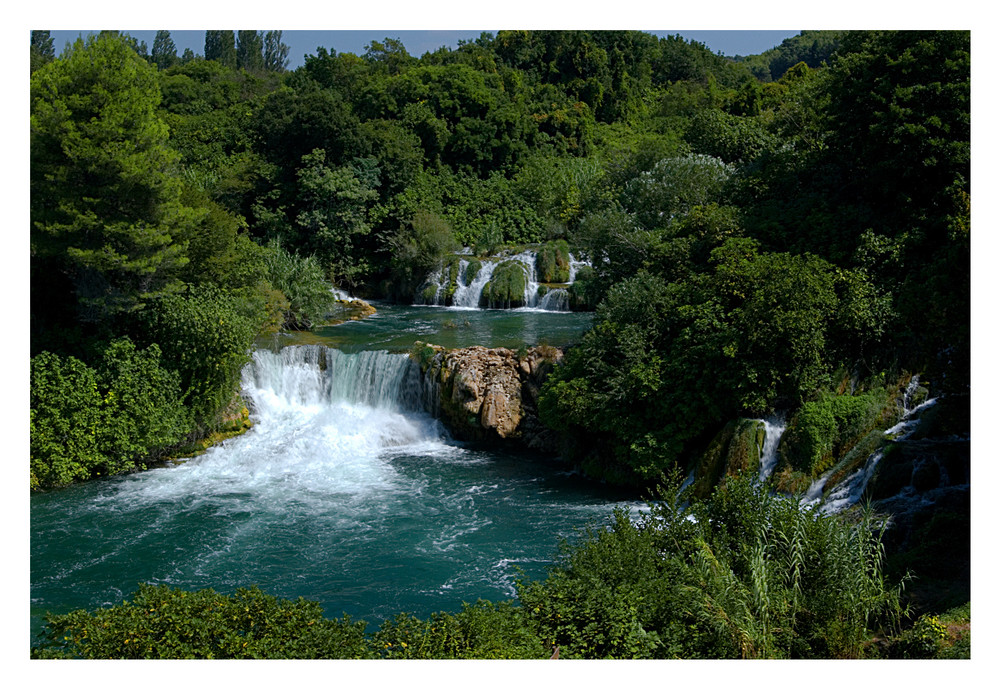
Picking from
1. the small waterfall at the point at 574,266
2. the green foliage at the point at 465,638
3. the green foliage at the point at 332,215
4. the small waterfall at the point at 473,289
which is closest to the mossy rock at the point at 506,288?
the small waterfall at the point at 473,289

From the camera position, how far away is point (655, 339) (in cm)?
1484

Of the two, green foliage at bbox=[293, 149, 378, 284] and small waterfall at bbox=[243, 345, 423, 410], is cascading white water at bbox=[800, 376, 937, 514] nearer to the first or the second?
small waterfall at bbox=[243, 345, 423, 410]

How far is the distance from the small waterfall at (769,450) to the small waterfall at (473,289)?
572 inches

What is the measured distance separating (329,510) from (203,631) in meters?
6.01

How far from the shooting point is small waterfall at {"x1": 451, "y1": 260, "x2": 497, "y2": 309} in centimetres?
2641

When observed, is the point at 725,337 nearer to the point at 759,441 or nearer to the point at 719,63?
the point at 759,441

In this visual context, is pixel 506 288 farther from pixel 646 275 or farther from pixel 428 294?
pixel 646 275

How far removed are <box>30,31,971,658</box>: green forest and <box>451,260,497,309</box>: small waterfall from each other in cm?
189

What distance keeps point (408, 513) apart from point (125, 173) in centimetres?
781

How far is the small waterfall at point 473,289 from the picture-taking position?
26406 millimetres

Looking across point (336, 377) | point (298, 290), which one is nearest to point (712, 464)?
point (336, 377)

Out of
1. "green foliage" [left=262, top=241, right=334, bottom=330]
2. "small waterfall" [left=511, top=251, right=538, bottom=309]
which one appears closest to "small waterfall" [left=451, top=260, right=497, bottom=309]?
"small waterfall" [left=511, top=251, right=538, bottom=309]

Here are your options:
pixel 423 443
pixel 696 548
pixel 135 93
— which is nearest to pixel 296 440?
pixel 423 443

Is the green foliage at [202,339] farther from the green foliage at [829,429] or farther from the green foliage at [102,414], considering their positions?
the green foliage at [829,429]
